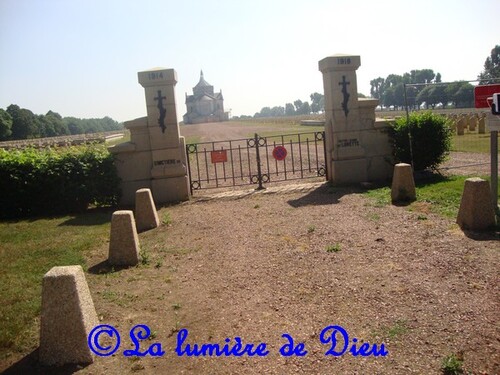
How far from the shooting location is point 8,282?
5.77 meters

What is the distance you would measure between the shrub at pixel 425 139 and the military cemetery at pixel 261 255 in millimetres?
37

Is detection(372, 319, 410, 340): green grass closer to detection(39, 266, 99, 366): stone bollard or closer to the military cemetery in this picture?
the military cemetery

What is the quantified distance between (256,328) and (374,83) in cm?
12541

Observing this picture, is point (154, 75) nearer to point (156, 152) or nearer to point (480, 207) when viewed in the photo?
point (156, 152)

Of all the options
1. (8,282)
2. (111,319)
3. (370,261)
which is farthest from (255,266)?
(8,282)

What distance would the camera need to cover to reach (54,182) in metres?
10.3

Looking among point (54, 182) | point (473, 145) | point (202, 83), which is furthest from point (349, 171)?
point (202, 83)

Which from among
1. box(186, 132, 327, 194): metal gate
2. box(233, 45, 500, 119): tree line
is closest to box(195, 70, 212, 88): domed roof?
box(233, 45, 500, 119): tree line

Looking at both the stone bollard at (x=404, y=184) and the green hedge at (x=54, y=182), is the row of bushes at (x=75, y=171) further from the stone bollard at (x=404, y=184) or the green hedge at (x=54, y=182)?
the stone bollard at (x=404, y=184)

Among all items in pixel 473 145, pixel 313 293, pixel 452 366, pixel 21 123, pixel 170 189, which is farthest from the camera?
pixel 21 123

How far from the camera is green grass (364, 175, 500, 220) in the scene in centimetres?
786

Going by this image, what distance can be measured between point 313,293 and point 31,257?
490 cm

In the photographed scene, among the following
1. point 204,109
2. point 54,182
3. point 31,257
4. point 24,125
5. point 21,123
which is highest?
point 204,109

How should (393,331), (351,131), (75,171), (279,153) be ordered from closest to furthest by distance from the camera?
1. (393,331)
2. (75,171)
3. (351,131)
4. (279,153)
